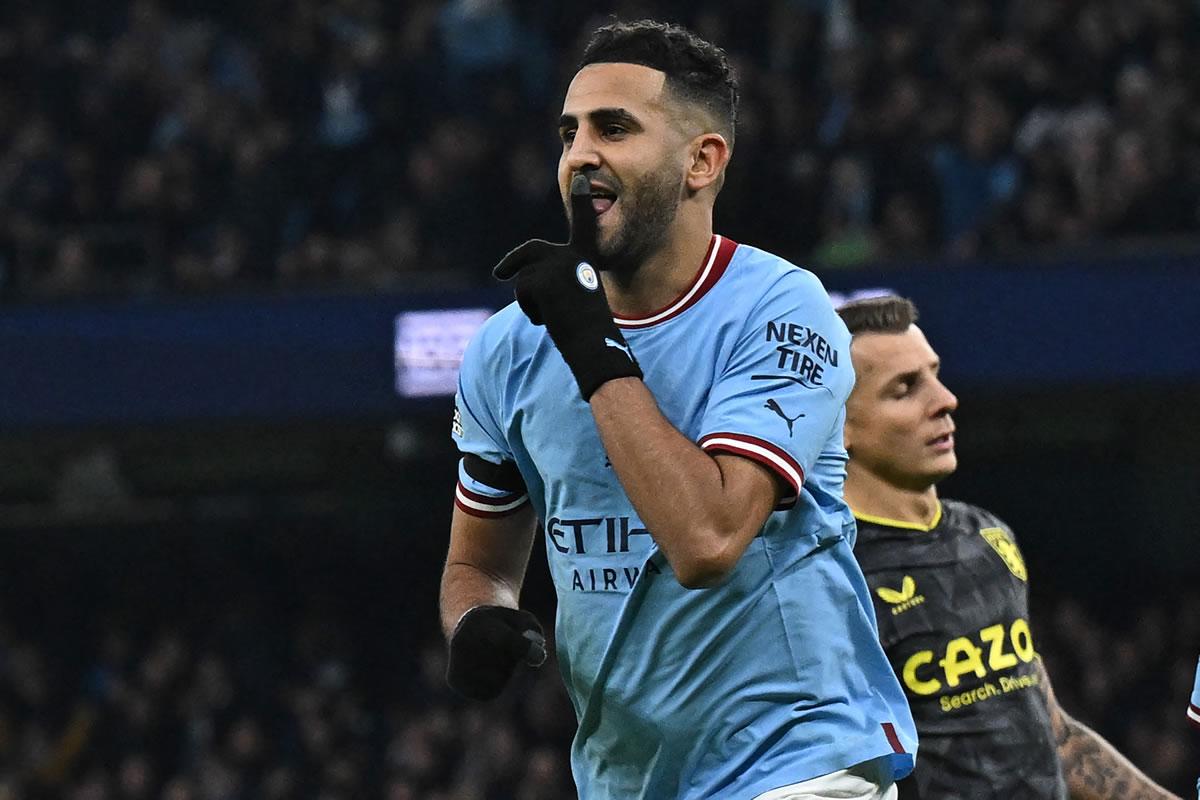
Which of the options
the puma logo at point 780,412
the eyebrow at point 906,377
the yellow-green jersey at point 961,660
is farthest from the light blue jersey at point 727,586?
the eyebrow at point 906,377

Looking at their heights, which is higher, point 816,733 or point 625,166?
point 625,166

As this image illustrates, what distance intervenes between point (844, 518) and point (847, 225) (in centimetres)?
905

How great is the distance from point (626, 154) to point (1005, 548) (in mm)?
1892

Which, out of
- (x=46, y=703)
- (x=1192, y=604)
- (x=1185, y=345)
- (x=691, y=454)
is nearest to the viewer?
(x=691, y=454)

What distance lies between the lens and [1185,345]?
12391 millimetres

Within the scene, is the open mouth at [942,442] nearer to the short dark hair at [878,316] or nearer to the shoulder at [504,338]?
the short dark hair at [878,316]

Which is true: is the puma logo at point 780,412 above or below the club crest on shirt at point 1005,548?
above

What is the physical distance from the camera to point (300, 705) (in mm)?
14844

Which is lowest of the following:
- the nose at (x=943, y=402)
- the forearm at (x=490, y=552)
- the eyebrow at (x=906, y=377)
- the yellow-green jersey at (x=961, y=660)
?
the yellow-green jersey at (x=961, y=660)

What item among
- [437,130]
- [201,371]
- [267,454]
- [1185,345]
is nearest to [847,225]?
[1185,345]

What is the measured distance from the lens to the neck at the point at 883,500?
16.3ft

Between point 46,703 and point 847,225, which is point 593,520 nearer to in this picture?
point 847,225

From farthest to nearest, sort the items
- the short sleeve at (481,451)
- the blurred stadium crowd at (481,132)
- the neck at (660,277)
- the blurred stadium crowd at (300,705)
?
the blurred stadium crowd at (300,705) < the blurred stadium crowd at (481,132) < the short sleeve at (481,451) < the neck at (660,277)

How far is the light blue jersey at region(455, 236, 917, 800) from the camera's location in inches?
139
